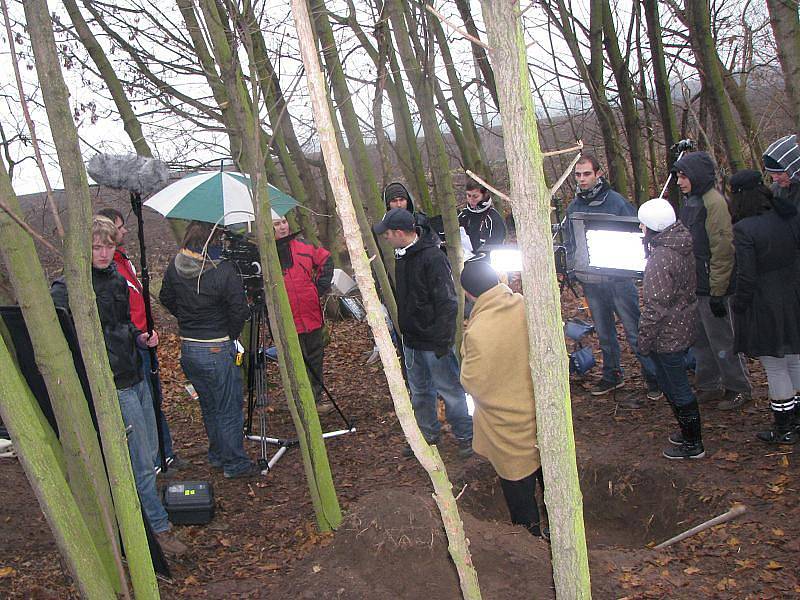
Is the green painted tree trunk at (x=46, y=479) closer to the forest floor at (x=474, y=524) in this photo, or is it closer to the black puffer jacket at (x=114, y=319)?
the forest floor at (x=474, y=524)

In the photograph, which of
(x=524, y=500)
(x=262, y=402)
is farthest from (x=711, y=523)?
(x=262, y=402)

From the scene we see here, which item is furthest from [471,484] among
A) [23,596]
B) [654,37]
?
[654,37]

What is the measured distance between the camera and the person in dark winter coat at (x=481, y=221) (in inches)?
273

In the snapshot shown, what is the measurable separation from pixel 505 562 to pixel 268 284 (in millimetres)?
1900

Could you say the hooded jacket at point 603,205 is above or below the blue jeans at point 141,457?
above

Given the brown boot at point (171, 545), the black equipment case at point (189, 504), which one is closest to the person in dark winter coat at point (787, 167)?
the black equipment case at point (189, 504)

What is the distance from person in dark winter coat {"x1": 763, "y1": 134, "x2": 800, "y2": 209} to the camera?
5245mm

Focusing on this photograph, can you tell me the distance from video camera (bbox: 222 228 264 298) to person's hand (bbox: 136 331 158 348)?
0.79 m

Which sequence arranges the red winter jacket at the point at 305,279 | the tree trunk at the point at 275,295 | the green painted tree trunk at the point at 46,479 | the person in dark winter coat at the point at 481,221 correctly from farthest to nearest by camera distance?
the person in dark winter coat at the point at 481,221 < the red winter jacket at the point at 305,279 < the tree trunk at the point at 275,295 < the green painted tree trunk at the point at 46,479

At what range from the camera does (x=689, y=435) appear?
5.27 meters

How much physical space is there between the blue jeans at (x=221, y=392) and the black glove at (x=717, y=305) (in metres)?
3.44

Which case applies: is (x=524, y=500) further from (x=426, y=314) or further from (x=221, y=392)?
(x=221, y=392)

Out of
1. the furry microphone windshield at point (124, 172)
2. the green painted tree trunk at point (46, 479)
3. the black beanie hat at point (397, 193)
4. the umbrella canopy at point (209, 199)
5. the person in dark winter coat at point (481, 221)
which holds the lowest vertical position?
the green painted tree trunk at point (46, 479)

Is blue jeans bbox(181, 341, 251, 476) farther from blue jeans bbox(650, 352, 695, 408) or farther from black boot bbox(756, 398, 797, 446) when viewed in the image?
black boot bbox(756, 398, 797, 446)
